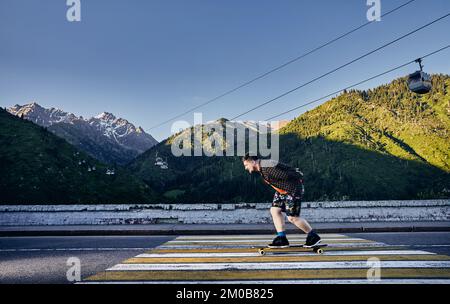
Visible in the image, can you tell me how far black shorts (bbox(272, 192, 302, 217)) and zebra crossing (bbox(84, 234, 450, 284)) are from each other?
715 millimetres

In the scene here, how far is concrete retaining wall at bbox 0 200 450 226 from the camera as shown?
14.6m

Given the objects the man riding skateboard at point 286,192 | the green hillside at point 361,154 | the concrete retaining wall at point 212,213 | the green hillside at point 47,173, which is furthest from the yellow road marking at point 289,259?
the green hillside at point 361,154

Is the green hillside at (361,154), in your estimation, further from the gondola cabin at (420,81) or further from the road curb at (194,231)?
the gondola cabin at (420,81)

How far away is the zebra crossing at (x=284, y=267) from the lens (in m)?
4.04

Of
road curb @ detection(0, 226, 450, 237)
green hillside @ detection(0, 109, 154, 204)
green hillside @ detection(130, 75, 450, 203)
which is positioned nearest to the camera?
road curb @ detection(0, 226, 450, 237)

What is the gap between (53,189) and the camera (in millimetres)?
53156

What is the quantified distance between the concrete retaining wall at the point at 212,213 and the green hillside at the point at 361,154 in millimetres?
56995

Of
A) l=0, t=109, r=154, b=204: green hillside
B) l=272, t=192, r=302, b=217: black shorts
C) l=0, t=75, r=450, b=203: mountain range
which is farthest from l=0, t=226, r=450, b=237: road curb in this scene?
l=0, t=109, r=154, b=204: green hillside

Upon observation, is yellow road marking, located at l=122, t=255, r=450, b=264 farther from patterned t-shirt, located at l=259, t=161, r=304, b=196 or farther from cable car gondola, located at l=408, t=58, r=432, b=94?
cable car gondola, located at l=408, t=58, r=432, b=94

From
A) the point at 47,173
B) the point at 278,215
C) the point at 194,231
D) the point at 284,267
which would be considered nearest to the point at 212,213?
the point at 194,231

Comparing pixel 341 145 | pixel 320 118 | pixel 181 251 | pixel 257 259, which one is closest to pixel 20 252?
pixel 181 251

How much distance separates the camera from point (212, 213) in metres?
15.0

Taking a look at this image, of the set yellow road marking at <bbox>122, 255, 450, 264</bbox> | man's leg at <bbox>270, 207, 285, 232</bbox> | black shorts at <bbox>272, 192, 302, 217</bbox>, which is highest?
black shorts at <bbox>272, 192, 302, 217</bbox>

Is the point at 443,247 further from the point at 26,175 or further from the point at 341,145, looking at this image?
the point at 341,145
